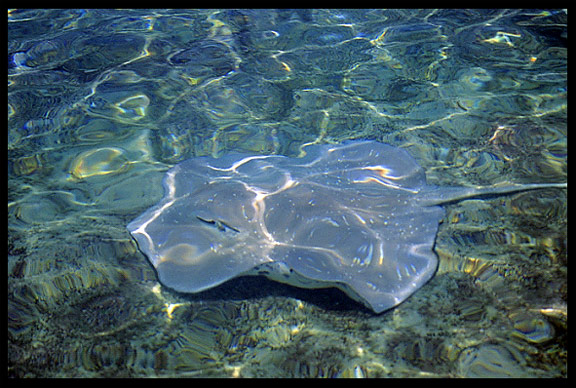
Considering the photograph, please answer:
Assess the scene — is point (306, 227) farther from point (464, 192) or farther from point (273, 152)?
point (273, 152)

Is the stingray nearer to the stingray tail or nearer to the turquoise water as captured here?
the stingray tail

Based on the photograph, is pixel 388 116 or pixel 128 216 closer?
pixel 128 216

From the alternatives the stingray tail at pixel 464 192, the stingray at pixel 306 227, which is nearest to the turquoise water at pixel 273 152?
the stingray tail at pixel 464 192

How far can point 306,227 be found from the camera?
3395mm

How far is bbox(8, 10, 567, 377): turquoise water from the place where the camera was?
9.82 ft

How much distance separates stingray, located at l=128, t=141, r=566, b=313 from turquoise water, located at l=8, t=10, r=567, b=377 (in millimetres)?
299

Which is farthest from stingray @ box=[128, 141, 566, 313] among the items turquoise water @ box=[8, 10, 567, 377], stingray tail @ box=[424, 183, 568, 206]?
turquoise water @ box=[8, 10, 567, 377]

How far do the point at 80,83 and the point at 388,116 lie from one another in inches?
178

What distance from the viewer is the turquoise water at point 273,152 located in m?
2.99

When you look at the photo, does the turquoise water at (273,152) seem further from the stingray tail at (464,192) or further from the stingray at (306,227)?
the stingray at (306,227)

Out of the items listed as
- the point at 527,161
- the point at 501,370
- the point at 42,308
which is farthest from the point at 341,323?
the point at 527,161

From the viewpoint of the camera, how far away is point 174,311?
3.32 metres

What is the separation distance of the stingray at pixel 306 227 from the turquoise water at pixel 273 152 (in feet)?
0.98
